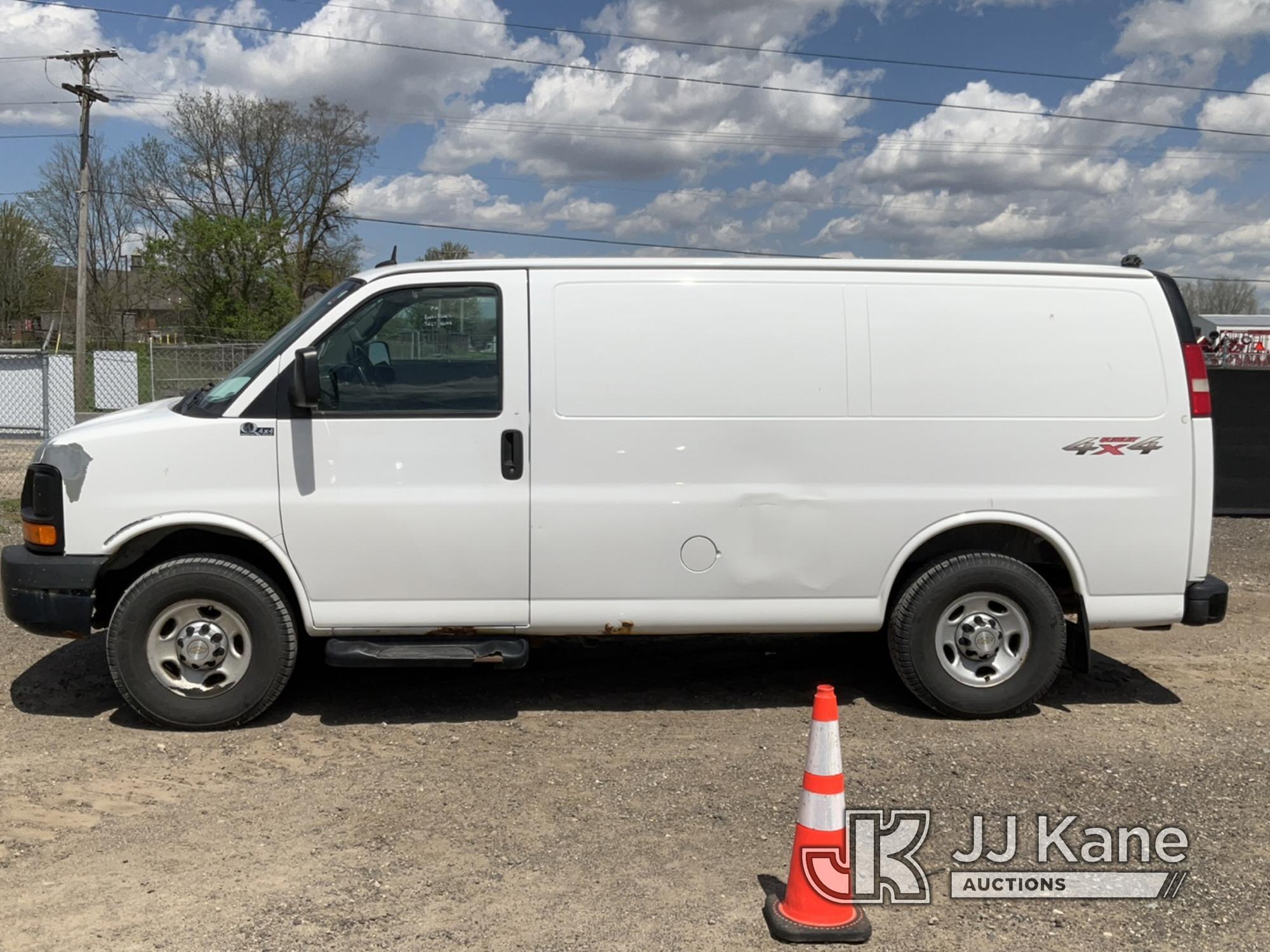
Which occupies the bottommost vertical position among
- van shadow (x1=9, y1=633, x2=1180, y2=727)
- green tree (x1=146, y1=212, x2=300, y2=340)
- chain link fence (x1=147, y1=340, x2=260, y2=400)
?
van shadow (x1=9, y1=633, x2=1180, y2=727)

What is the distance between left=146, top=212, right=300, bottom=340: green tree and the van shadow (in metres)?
37.8

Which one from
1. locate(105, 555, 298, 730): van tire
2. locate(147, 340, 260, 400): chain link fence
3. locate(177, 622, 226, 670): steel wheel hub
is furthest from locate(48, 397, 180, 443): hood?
locate(147, 340, 260, 400): chain link fence

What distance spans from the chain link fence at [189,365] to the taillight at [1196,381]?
24782 millimetres

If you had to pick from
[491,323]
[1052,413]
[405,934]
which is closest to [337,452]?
[491,323]

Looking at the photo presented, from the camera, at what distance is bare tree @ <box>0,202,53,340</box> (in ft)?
183

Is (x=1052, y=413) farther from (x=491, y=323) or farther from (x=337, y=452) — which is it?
Answer: (x=337, y=452)

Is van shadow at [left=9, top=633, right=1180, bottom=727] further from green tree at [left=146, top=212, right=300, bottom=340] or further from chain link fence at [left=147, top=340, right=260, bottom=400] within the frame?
green tree at [left=146, top=212, right=300, bottom=340]

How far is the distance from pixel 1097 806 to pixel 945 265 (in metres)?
2.59

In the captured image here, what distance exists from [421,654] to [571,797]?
1.04 m

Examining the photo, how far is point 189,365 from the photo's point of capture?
2791 centimetres

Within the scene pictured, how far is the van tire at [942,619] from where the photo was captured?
17.4 feet

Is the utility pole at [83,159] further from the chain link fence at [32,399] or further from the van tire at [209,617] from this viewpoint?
the van tire at [209,617]

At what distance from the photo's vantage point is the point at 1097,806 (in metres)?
4.48

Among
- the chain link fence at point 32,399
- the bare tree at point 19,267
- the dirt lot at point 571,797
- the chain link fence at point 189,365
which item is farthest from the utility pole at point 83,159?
the bare tree at point 19,267
